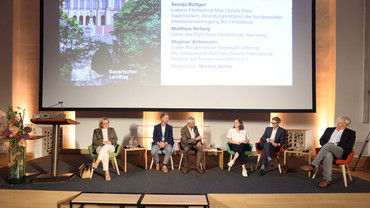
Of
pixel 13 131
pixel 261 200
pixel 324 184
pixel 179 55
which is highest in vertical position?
pixel 179 55

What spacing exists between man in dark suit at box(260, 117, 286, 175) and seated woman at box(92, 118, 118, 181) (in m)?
2.68

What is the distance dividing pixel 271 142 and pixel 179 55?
261 centimetres

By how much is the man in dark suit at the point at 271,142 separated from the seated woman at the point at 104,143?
2.68 meters

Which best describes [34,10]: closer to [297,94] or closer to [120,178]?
[120,178]

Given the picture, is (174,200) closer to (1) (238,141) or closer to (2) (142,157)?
(2) (142,157)

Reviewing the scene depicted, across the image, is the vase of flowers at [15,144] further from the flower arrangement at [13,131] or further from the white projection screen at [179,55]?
the white projection screen at [179,55]

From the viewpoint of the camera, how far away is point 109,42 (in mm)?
6082

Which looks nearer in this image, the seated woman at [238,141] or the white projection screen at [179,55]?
the seated woman at [238,141]

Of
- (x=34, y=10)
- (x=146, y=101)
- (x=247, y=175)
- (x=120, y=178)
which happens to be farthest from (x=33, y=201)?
(x=34, y=10)

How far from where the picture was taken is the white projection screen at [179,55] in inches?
235

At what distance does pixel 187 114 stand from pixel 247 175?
2.65m

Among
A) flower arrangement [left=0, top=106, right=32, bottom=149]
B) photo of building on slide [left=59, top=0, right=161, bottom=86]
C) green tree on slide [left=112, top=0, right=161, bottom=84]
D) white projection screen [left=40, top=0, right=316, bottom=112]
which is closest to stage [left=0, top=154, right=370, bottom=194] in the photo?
flower arrangement [left=0, top=106, right=32, bottom=149]

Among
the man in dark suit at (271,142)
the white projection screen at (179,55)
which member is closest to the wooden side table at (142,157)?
the white projection screen at (179,55)

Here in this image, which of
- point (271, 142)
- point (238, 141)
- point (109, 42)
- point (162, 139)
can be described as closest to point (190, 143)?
point (162, 139)
